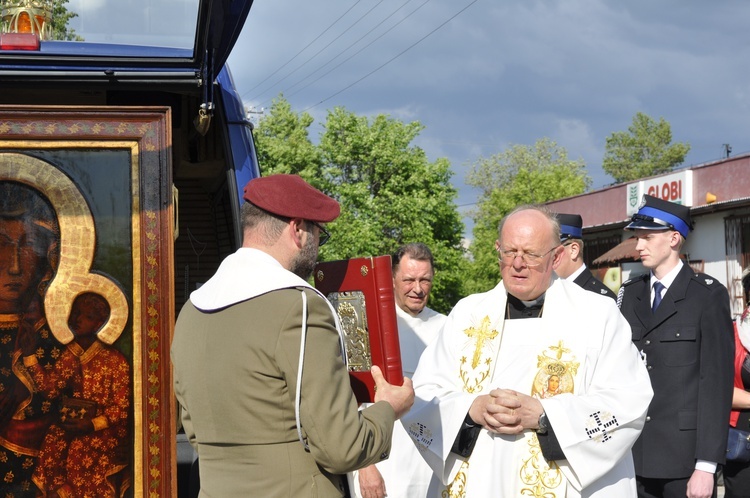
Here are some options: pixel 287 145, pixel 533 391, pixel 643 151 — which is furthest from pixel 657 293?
pixel 643 151

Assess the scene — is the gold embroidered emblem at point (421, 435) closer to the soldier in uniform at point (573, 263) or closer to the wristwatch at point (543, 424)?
the wristwatch at point (543, 424)

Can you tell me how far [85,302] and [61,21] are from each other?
208cm

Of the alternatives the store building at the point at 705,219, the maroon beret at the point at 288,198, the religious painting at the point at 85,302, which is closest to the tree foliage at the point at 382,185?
the store building at the point at 705,219

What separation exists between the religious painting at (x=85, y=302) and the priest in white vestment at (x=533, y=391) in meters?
1.20

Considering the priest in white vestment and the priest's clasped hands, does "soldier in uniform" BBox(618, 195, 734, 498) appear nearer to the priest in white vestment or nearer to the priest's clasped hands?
the priest in white vestment

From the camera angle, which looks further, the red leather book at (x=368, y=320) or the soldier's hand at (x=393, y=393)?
the red leather book at (x=368, y=320)

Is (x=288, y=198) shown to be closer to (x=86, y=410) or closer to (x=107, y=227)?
(x=107, y=227)

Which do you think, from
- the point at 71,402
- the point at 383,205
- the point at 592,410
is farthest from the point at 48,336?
the point at 383,205

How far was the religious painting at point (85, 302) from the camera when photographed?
4055mm

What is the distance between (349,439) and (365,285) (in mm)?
699

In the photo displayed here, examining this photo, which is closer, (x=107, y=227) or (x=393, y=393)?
(x=393, y=393)

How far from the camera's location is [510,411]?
3.59 m

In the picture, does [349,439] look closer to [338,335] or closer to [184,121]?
[338,335]

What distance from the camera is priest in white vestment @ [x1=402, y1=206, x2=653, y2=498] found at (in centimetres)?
357
